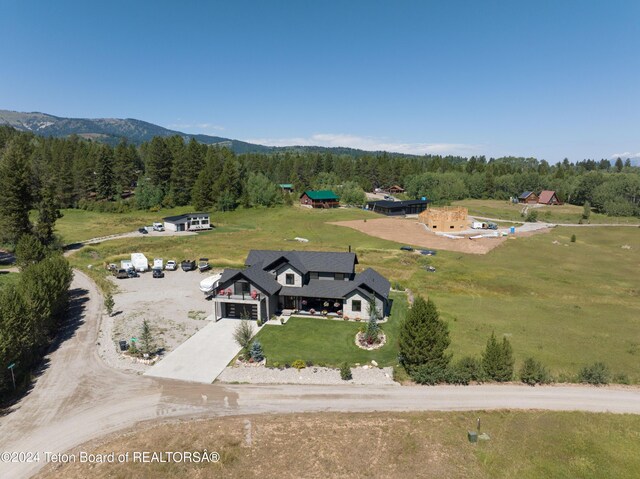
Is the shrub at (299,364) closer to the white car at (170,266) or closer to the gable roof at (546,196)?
the white car at (170,266)

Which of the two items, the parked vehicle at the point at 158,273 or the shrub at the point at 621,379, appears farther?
the parked vehicle at the point at 158,273

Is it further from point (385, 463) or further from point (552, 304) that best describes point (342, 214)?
point (385, 463)

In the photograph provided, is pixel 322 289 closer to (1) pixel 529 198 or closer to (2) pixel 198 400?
(2) pixel 198 400

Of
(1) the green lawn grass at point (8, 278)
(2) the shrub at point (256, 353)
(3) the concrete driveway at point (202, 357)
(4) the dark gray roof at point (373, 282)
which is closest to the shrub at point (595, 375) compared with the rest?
(4) the dark gray roof at point (373, 282)

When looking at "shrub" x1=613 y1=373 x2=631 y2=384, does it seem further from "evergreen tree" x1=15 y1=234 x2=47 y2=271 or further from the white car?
"evergreen tree" x1=15 y1=234 x2=47 y2=271

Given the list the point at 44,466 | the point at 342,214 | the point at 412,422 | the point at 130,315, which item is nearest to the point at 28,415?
the point at 44,466

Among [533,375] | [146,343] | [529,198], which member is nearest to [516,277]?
[533,375]
